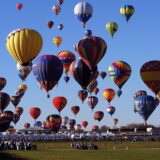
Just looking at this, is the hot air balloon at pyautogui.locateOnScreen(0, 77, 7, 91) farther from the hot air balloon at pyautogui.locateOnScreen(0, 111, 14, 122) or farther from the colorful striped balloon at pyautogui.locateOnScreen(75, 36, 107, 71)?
the colorful striped balloon at pyautogui.locateOnScreen(75, 36, 107, 71)

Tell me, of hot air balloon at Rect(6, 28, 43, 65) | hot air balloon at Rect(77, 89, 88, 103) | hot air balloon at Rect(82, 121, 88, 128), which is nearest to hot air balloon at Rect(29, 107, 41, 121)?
hot air balloon at Rect(77, 89, 88, 103)

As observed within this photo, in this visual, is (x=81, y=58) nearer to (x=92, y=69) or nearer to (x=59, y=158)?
(x=92, y=69)

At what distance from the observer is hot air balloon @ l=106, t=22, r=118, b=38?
7350 cm

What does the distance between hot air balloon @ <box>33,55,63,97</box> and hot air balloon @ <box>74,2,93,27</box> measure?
10.9 metres

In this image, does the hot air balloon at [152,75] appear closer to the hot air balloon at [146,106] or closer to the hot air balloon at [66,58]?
the hot air balloon at [146,106]

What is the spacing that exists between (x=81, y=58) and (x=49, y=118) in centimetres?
2489

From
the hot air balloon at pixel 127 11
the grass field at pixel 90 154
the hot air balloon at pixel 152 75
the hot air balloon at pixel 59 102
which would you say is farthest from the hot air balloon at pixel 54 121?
the grass field at pixel 90 154

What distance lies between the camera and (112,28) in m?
73.7

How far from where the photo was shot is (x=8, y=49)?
5356 centimetres

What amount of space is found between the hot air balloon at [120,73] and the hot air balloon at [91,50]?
47.0 feet

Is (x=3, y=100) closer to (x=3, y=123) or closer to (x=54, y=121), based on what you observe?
(x=3, y=123)

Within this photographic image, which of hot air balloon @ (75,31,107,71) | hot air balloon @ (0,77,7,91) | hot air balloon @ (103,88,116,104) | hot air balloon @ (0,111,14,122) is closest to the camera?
hot air balloon @ (75,31,107,71)

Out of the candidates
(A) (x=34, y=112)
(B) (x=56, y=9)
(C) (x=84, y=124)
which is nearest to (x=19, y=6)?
(B) (x=56, y=9)

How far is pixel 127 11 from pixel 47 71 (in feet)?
70.6
